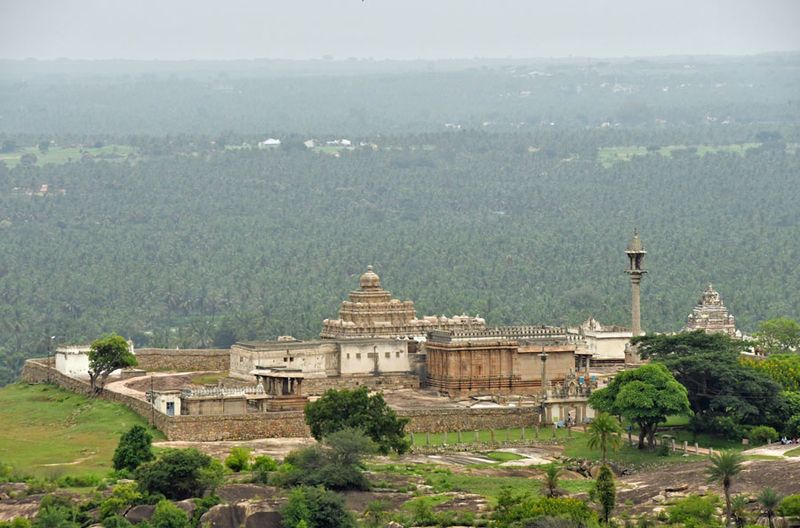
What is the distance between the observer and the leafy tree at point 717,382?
83.9 meters

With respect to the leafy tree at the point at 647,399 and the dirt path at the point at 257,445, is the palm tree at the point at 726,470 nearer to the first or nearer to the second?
the leafy tree at the point at 647,399

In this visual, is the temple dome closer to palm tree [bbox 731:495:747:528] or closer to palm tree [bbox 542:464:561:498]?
palm tree [bbox 542:464:561:498]

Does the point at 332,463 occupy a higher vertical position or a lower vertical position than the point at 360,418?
lower

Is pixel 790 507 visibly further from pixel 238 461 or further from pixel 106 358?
pixel 106 358

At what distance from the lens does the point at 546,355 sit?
9612cm

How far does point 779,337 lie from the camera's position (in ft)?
367

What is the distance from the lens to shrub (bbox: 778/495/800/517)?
68.0 meters

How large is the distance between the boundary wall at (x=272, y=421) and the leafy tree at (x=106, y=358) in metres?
0.71

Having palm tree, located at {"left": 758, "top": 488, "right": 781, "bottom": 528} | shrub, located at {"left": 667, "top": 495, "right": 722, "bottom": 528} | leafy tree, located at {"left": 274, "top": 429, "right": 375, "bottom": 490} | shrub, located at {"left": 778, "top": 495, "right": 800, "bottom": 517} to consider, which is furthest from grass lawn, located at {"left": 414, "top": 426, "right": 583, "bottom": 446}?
shrub, located at {"left": 778, "top": 495, "right": 800, "bottom": 517}

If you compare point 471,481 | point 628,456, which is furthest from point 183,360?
point 471,481

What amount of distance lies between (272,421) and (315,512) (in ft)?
48.9

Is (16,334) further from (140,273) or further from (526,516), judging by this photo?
(526,516)

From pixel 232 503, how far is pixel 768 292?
4002 inches

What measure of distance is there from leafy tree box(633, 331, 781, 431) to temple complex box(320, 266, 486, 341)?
1395 centimetres
